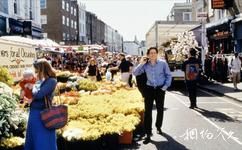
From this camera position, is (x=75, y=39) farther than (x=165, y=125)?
Yes

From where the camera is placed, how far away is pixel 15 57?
57.6ft

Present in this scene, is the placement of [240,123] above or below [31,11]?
below

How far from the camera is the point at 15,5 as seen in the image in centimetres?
4416

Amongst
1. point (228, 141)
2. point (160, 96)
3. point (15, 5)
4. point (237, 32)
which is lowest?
point (228, 141)

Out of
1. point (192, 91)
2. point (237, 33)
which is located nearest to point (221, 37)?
point (237, 33)

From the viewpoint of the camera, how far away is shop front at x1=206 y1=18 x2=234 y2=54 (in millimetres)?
34688

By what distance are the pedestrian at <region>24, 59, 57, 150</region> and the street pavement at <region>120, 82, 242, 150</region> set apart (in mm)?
2505

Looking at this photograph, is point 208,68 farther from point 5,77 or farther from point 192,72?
point 5,77

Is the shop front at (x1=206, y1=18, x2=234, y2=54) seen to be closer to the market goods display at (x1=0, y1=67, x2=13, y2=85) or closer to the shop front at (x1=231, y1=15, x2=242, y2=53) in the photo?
the shop front at (x1=231, y1=15, x2=242, y2=53)

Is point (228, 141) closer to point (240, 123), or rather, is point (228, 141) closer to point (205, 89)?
point (240, 123)

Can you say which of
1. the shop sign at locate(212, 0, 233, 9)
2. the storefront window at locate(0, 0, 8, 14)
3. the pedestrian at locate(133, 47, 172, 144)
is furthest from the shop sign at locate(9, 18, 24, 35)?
the pedestrian at locate(133, 47, 172, 144)

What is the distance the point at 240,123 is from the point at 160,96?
3.05 m

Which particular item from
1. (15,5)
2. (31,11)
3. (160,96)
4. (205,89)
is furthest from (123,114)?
(31,11)

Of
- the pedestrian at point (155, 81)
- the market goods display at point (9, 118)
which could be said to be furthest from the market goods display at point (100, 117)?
the market goods display at point (9, 118)
